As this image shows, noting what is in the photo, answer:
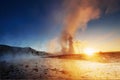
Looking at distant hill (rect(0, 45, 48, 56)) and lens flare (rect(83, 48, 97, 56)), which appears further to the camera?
lens flare (rect(83, 48, 97, 56))

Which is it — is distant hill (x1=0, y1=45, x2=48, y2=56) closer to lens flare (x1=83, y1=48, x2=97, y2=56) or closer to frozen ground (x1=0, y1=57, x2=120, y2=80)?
frozen ground (x1=0, y1=57, x2=120, y2=80)

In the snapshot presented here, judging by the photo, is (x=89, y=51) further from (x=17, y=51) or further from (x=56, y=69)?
(x=17, y=51)

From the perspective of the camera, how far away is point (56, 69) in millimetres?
7664

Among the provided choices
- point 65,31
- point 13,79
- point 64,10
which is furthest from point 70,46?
point 13,79

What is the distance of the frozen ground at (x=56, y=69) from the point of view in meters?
7.35

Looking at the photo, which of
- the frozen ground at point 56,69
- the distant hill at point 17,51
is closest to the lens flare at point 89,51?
the frozen ground at point 56,69

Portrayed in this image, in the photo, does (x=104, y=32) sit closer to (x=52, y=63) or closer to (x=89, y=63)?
(x=89, y=63)

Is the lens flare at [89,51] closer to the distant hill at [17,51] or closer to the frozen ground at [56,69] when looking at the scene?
the frozen ground at [56,69]

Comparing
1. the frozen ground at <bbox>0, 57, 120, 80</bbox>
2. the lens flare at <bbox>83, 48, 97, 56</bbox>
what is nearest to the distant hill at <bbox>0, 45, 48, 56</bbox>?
the frozen ground at <bbox>0, 57, 120, 80</bbox>

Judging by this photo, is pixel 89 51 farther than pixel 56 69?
Yes

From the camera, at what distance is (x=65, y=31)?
7.92m

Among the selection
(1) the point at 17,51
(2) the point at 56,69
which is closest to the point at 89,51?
(2) the point at 56,69

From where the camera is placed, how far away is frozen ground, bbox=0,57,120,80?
24.1 ft

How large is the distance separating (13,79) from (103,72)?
2879 millimetres
